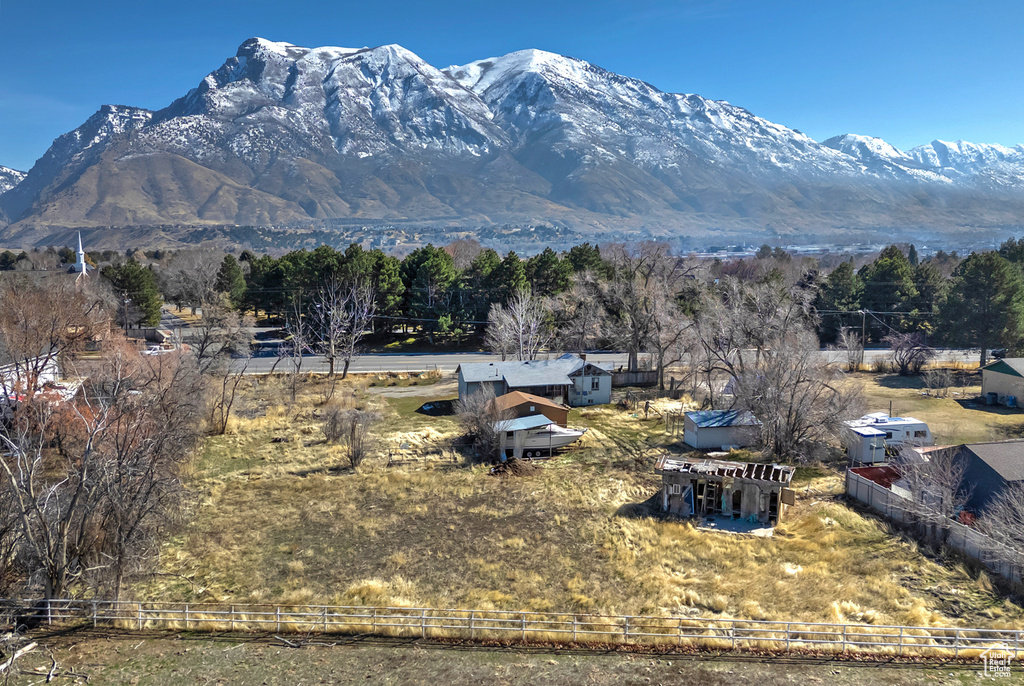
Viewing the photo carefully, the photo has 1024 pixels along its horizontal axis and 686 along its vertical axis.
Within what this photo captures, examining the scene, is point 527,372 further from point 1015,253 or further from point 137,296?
point 1015,253

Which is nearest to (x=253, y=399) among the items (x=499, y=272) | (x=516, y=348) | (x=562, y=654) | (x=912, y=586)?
(x=516, y=348)

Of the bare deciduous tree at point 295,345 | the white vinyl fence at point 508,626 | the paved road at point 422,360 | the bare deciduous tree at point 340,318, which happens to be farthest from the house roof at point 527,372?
the white vinyl fence at point 508,626

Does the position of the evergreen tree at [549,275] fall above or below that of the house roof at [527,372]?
above

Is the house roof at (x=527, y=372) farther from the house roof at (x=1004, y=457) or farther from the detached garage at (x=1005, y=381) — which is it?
the detached garage at (x=1005, y=381)

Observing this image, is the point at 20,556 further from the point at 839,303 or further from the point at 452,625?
the point at 839,303

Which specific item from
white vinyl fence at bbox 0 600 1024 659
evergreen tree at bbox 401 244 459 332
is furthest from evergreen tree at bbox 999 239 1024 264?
white vinyl fence at bbox 0 600 1024 659
